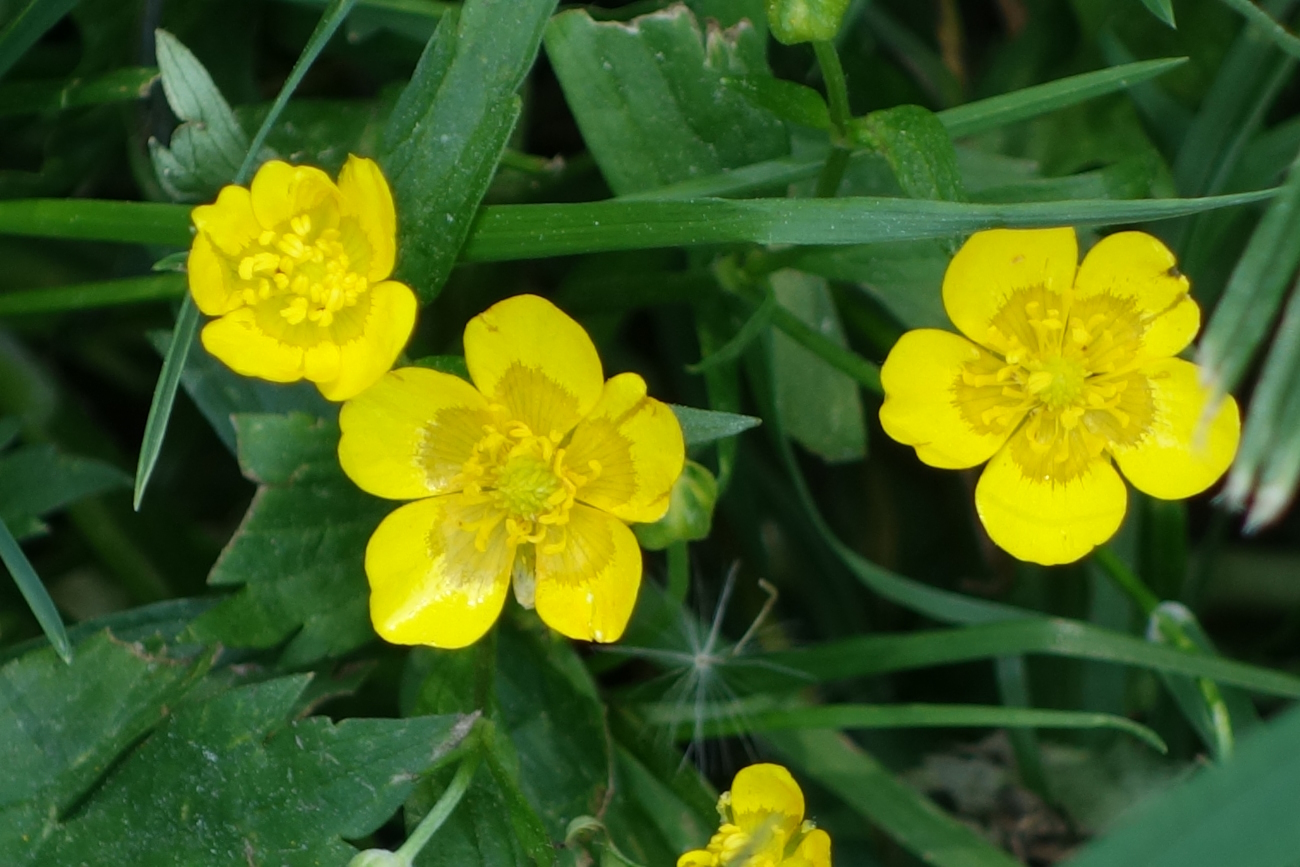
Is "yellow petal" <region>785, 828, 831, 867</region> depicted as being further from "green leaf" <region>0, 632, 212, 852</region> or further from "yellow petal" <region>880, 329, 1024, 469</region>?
"green leaf" <region>0, 632, 212, 852</region>

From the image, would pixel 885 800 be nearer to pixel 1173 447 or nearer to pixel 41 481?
pixel 1173 447

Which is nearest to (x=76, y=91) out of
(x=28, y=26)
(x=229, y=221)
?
(x=28, y=26)

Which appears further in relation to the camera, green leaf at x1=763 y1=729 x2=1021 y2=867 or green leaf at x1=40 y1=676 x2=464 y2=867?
green leaf at x1=763 y1=729 x2=1021 y2=867

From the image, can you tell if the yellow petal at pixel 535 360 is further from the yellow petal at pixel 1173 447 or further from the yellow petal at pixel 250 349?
the yellow petal at pixel 1173 447

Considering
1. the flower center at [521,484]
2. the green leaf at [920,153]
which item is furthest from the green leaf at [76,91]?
the green leaf at [920,153]

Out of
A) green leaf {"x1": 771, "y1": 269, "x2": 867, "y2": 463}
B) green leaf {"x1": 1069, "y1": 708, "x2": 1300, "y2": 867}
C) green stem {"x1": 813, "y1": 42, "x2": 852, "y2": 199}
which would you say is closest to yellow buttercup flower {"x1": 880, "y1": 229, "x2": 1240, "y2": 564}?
green stem {"x1": 813, "y1": 42, "x2": 852, "y2": 199}

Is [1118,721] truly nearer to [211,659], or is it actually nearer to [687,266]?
[687,266]
